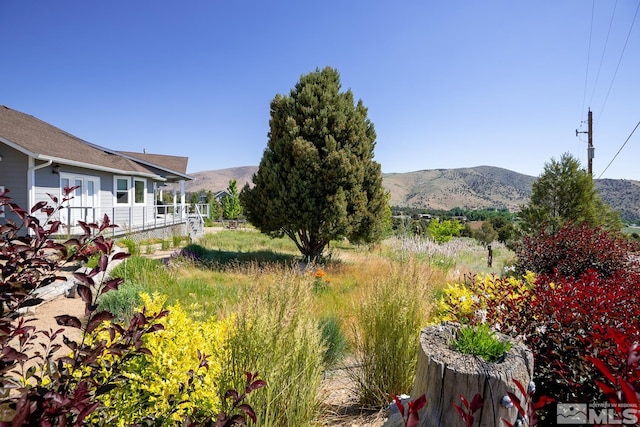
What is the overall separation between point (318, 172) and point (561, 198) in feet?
25.7

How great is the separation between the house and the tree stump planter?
6392 millimetres

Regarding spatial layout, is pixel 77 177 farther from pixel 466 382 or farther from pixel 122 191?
pixel 466 382

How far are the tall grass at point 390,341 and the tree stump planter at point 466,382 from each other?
70cm

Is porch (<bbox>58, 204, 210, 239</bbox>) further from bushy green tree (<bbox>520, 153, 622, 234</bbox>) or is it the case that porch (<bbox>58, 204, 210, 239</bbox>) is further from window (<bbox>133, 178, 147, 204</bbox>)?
bushy green tree (<bbox>520, 153, 622, 234</bbox>)

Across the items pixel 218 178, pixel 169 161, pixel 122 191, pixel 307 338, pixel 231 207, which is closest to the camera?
pixel 307 338

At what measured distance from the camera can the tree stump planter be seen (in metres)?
1.78

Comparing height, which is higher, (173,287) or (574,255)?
(574,255)

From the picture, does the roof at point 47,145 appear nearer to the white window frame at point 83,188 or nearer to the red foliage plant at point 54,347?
the white window frame at point 83,188

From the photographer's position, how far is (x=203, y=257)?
408 inches

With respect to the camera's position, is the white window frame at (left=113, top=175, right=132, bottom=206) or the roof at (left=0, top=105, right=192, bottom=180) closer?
the roof at (left=0, top=105, right=192, bottom=180)

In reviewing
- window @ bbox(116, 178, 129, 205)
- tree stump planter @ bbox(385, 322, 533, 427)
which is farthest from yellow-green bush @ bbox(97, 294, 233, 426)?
window @ bbox(116, 178, 129, 205)

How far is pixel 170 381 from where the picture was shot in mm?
1833

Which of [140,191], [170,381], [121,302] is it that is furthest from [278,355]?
[140,191]

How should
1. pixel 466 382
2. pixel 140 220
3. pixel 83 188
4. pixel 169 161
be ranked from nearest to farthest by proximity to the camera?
pixel 466 382 < pixel 83 188 < pixel 140 220 < pixel 169 161
